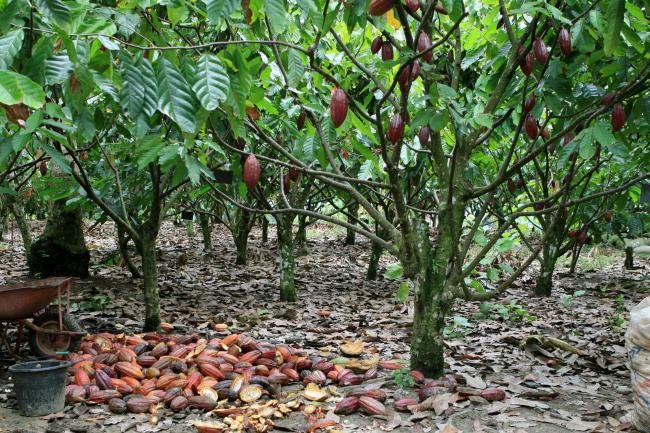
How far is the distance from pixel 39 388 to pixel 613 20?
7.46 ft

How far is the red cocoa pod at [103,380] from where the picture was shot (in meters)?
2.48

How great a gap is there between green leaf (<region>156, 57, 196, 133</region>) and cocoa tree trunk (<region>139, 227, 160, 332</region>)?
213cm

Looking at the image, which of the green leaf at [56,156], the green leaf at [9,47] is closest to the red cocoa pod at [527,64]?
the green leaf at [9,47]

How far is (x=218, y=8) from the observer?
1131 mm

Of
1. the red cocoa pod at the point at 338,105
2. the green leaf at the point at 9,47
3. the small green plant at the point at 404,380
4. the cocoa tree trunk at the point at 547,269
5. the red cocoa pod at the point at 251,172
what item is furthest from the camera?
the cocoa tree trunk at the point at 547,269

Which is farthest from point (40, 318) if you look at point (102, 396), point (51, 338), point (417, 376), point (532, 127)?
point (532, 127)

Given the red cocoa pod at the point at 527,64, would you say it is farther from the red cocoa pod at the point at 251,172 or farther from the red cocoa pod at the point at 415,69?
the red cocoa pod at the point at 251,172

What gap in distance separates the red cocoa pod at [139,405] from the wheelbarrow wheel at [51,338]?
75cm

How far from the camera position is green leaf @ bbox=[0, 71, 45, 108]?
99 cm

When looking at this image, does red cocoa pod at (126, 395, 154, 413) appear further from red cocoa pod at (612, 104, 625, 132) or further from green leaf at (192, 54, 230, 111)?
red cocoa pod at (612, 104, 625, 132)

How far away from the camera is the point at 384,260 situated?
8078 mm

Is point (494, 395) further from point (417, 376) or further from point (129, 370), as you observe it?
point (129, 370)

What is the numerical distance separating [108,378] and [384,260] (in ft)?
A: 19.1

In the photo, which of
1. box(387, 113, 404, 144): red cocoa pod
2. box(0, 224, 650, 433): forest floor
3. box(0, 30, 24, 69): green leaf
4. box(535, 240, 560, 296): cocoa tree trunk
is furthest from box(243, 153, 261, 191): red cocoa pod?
box(535, 240, 560, 296): cocoa tree trunk
